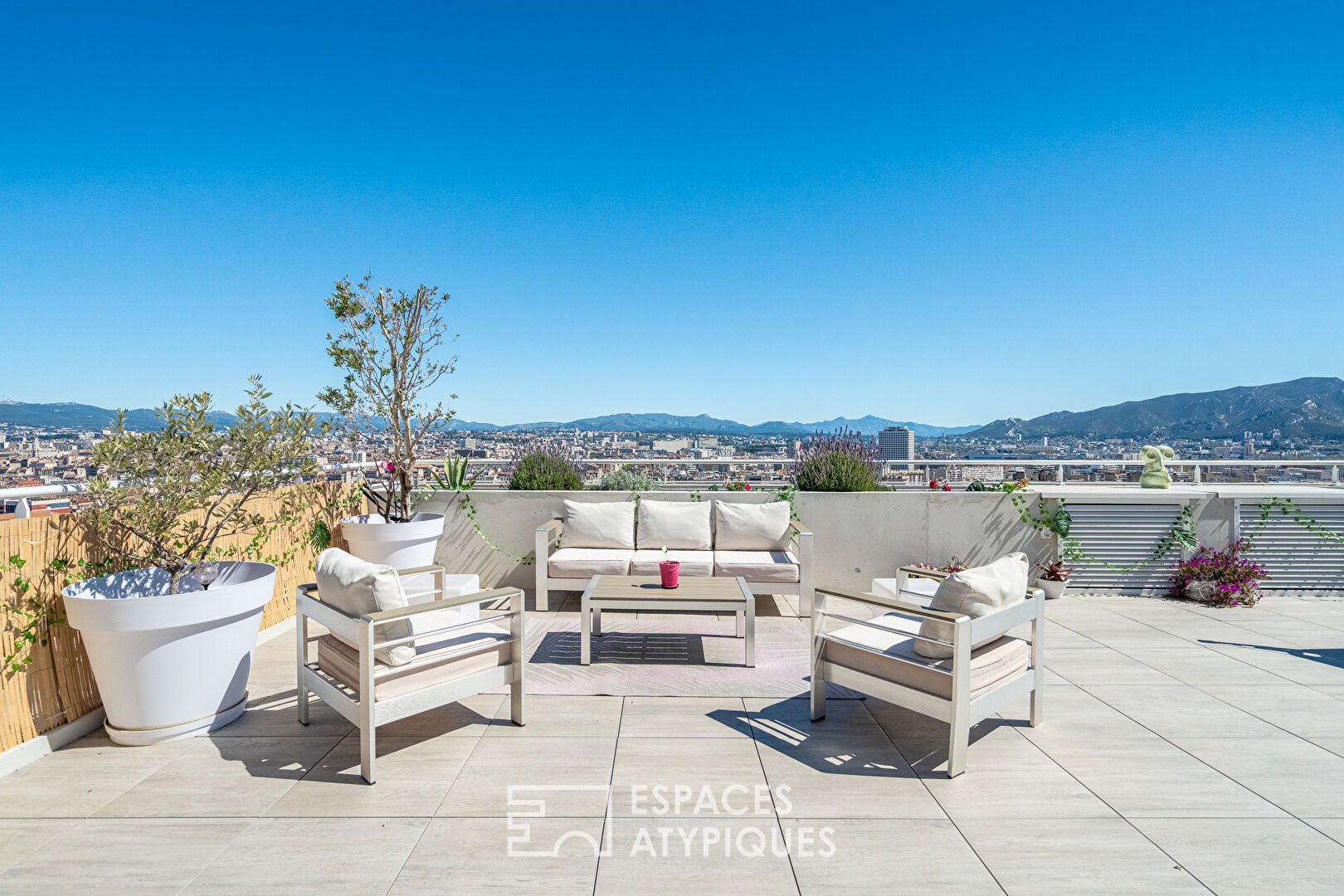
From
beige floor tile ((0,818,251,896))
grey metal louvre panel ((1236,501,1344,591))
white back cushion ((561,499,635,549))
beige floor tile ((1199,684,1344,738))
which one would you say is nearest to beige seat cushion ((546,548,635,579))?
white back cushion ((561,499,635,549))

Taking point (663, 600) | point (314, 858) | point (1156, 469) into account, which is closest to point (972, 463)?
point (1156, 469)

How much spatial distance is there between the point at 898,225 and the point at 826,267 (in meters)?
1.46

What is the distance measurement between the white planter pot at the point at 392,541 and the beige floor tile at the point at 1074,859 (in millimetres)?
4048

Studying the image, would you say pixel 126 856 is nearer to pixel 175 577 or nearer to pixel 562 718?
pixel 175 577

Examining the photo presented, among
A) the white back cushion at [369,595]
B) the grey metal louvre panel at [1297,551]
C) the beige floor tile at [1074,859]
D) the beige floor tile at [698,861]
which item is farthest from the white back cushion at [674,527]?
the grey metal louvre panel at [1297,551]

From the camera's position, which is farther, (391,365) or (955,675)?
(391,365)

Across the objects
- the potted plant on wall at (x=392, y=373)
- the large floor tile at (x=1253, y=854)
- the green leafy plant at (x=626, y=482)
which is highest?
the potted plant on wall at (x=392, y=373)

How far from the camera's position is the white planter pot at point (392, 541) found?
15.1 ft

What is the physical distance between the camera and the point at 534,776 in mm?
2283

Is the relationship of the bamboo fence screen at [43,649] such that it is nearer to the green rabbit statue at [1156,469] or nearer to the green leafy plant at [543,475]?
the green leafy plant at [543,475]

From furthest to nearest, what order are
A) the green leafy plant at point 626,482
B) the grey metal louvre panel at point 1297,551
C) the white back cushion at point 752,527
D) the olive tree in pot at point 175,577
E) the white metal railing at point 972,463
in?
the white metal railing at point 972,463 < the green leafy plant at point 626,482 < the grey metal louvre panel at point 1297,551 < the white back cushion at point 752,527 < the olive tree in pot at point 175,577

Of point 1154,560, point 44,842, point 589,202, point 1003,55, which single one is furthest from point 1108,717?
point 589,202

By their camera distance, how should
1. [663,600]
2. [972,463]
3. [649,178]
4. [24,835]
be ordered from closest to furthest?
[24,835], [663,600], [972,463], [649,178]

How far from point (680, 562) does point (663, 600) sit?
3.69 feet
